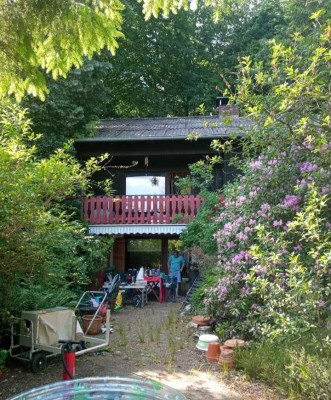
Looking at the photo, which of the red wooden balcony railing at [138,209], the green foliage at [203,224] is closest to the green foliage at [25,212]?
the green foliage at [203,224]

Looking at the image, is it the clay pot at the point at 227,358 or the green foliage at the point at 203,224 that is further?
the green foliage at the point at 203,224

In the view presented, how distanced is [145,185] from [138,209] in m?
2.28

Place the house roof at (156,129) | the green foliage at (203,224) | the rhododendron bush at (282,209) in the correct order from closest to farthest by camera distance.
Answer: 1. the rhododendron bush at (282,209)
2. the green foliage at (203,224)
3. the house roof at (156,129)

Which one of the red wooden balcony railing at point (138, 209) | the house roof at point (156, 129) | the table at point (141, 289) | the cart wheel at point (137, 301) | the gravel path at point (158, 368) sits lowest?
the gravel path at point (158, 368)

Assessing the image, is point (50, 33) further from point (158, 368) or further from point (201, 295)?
point (201, 295)

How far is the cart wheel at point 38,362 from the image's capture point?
18.4 ft

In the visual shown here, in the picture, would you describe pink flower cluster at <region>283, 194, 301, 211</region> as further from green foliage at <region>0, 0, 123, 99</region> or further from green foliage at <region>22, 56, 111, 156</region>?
green foliage at <region>22, 56, 111, 156</region>

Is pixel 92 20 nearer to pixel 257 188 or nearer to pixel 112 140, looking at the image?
pixel 257 188

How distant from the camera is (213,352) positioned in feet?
20.1

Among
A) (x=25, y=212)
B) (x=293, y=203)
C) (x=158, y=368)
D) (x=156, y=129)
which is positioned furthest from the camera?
(x=156, y=129)

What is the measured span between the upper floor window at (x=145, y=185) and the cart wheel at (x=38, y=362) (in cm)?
1006

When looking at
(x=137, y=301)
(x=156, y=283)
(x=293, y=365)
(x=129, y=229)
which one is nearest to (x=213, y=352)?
(x=293, y=365)

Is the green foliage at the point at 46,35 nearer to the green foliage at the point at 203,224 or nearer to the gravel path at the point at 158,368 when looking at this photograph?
the gravel path at the point at 158,368

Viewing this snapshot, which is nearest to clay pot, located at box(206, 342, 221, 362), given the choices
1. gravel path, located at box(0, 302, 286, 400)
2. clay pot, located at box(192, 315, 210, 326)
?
gravel path, located at box(0, 302, 286, 400)
